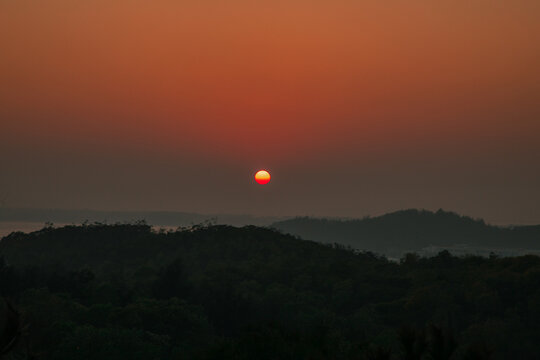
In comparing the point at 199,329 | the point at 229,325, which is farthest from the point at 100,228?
the point at 199,329

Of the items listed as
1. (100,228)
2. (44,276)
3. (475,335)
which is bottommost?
(475,335)

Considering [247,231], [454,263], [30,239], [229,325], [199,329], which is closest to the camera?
[199,329]

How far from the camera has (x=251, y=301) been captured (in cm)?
7138

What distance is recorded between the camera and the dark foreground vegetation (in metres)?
38.8

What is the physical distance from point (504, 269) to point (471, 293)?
1068 centimetres

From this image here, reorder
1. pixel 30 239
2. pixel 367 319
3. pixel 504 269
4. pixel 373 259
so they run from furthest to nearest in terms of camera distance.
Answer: pixel 30 239
pixel 373 259
pixel 504 269
pixel 367 319

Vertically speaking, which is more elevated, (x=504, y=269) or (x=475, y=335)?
(x=504, y=269)

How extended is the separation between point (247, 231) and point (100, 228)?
33.7 metres

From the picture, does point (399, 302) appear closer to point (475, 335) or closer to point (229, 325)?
point (475, 335)

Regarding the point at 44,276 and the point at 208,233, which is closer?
the point at 44,276

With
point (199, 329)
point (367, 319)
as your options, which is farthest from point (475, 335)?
point (199, 329)

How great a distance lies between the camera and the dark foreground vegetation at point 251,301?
127 feet

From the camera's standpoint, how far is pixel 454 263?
98.8 metres

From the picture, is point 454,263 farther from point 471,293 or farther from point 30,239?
point 30,239
